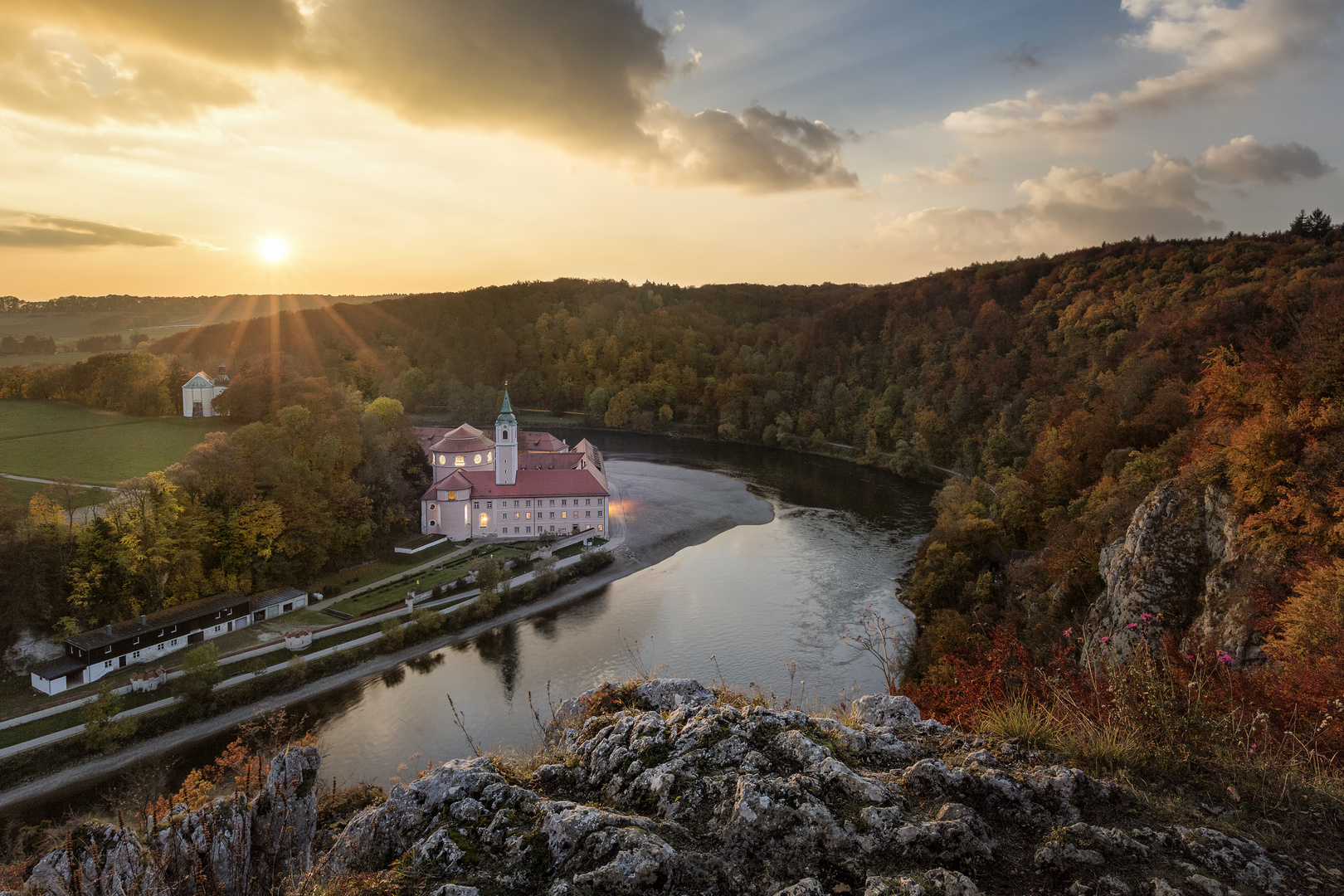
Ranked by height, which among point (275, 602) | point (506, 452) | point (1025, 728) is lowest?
point (275, 602)

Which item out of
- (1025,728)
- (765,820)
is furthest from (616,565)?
(765,820)

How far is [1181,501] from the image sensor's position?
1652 centimetres

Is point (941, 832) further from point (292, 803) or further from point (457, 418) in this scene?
point (457, 418)

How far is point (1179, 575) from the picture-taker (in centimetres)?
1561

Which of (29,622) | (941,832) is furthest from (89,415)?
(941,832)

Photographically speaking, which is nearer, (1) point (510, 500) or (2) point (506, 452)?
(1) point (510, 500)

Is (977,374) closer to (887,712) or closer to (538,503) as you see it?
(538,503)

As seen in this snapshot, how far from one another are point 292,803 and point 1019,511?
100ft

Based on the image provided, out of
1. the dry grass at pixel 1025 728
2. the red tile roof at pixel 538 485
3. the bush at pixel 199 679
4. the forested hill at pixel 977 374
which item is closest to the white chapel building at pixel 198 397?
the forested hill at pixel 977 374

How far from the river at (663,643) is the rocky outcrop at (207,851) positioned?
17.4 feet

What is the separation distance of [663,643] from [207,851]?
2222cm

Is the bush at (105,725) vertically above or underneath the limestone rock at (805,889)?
underneath

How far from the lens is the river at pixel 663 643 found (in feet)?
66.3

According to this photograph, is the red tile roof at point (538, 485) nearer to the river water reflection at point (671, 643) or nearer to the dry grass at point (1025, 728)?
the river water reflection at point (671, 643)
